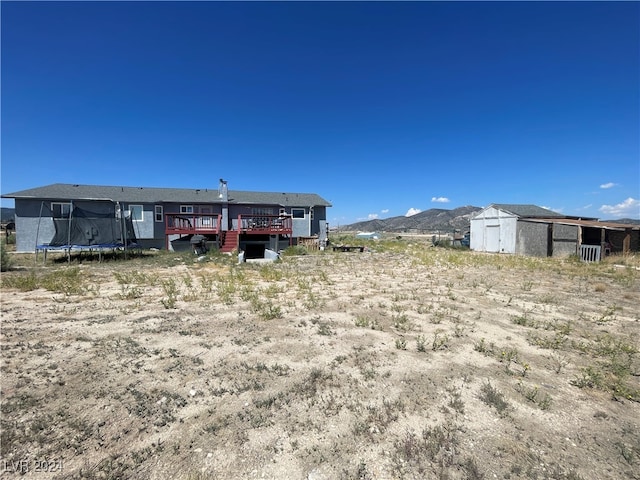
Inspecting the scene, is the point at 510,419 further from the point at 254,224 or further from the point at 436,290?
the point at 254,224

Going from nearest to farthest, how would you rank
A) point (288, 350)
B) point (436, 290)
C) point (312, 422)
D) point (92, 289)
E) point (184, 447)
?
1. point (184, 447)
2. point (312, 422)
3. point (288, 350)
4. point (92, 289)
5. point (436, 290)

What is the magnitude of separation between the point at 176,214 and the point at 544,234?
25774 mm

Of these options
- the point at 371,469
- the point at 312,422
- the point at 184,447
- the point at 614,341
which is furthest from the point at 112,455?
the point at 614,341

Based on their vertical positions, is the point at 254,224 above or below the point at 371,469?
above

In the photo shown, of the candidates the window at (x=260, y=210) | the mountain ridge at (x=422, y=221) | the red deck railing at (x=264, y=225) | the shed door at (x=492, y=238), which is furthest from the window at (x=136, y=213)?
the mountain ridge at (x=422, y=221)

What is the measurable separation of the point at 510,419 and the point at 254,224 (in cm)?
1898

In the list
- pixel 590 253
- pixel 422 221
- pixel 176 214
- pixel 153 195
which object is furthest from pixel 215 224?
pixel 422 221

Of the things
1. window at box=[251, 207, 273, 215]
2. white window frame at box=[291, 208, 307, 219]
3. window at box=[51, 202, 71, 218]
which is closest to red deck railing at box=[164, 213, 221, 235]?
window at box=[251, 207, 273, 215]

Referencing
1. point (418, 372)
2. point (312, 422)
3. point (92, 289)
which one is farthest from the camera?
point (92, 289)

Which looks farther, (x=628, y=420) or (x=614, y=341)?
(x=614, y=341)

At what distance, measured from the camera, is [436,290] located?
923cm

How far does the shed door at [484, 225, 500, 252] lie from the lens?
24672 mm

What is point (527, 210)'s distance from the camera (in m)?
25.7

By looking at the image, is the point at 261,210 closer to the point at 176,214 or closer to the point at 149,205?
the point at 176,214
